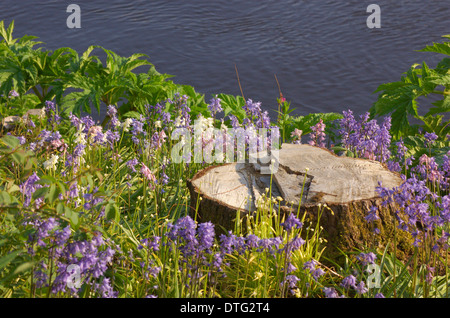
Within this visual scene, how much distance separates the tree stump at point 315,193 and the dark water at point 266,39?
4.04m

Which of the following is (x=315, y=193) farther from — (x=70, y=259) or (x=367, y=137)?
(x=70, y=259)

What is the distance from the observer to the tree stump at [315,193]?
4074 mm

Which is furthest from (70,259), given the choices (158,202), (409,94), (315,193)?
(409,94)

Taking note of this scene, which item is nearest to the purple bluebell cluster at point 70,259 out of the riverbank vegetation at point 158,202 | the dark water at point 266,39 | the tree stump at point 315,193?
the riverbank vegetation at point 158,202

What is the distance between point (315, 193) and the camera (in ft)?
13.8

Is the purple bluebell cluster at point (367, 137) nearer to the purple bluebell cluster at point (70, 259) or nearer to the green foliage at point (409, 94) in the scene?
the green foliage at point (409, 94)

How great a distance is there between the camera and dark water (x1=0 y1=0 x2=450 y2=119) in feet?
30.7

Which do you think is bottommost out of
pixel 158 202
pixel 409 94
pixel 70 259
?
pixel 158 202

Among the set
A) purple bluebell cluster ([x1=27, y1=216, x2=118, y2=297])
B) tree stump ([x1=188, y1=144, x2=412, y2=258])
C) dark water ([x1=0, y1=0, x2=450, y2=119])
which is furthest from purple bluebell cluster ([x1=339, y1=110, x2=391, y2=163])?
→ dark water ([x1=0, y1=0, x2=450, y2=119])

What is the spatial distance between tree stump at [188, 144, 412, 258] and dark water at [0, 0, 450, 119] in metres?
4.04

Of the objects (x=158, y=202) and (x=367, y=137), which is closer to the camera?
(x=158, y=202)

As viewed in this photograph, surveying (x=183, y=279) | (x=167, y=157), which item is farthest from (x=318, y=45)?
(x=183, y=279)

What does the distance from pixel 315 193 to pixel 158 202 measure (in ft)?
4.76
